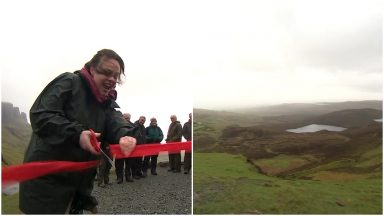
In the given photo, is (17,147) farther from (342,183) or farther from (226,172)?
(342,183)

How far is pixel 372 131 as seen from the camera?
A: 142 inches

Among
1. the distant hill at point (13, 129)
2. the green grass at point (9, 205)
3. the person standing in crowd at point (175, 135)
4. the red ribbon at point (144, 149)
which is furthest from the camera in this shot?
the person standing in crowd at point (175, 135)

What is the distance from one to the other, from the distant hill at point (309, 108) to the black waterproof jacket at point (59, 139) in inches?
84.2

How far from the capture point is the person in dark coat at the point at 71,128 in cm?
153

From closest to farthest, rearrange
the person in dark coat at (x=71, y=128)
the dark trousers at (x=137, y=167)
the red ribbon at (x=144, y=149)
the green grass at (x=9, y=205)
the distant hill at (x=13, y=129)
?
the person in dark coat at (x=71, y=128) → the red ribbon at (x=144, y=149) → the green grass at (x=9, y=205) → the distant hill at (x=13, y=129) → the dark trousers at (x=137, y=167)

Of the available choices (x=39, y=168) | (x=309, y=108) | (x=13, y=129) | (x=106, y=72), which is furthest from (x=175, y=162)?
(x=39, y=168)

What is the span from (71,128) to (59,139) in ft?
0.23

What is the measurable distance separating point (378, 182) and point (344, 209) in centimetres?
41

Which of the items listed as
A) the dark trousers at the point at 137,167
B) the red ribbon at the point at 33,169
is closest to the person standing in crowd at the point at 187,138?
the dark trousers at the point at 137,167

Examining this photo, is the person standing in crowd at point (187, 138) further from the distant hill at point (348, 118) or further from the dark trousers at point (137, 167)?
the distant hill at point (348, 118)

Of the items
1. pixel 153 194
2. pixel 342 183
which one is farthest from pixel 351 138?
pixel 153 194

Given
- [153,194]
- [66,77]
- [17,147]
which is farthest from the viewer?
[153,194]

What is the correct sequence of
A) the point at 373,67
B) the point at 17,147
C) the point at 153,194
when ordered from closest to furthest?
the point at 17,147
the point at 373,67
the point at 153,194

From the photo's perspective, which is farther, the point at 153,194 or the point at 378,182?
the point at 153,194
